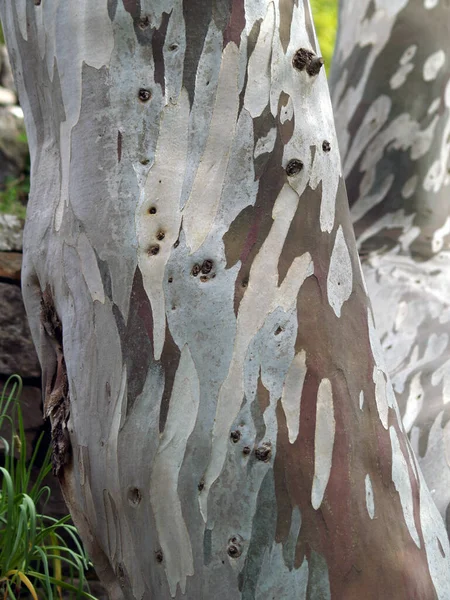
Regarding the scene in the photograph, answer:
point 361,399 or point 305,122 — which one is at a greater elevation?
point 305,122

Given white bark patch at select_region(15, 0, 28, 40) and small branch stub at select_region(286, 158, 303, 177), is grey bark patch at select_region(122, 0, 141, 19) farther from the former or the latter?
small branch stub at select_region(286, 158, 303, 177)

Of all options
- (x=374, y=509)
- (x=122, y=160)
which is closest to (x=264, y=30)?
(x=122, y=160)

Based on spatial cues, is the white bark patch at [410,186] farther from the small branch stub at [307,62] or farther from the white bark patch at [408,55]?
the small branch stub at [307,62]

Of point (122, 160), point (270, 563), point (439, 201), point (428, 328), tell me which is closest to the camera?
point (270, 563)

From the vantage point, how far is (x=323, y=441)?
3.21ft

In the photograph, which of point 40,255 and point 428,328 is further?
point 428,328

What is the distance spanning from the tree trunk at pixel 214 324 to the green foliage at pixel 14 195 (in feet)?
7.27

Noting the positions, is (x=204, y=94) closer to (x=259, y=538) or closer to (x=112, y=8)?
(x=112, y=8)

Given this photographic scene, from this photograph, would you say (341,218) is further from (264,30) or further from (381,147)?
(381,147)

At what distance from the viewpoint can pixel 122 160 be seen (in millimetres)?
1045

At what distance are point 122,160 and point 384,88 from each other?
1.57 metres

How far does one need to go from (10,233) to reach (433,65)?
1.76 metres

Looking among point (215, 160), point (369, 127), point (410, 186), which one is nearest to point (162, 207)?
point (215, 160)

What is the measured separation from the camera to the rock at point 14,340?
2.70m
